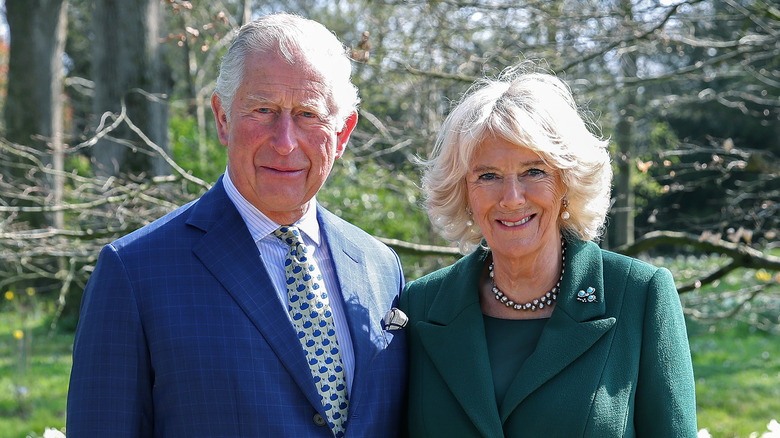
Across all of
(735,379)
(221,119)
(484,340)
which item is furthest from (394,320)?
(735,379)

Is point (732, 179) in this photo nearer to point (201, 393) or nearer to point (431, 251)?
point (431, 251)

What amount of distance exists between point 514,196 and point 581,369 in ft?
1.82

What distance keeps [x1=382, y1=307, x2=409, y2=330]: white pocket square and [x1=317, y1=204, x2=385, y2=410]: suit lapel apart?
0.03m

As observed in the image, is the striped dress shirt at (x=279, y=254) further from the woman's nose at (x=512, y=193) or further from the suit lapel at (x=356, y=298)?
the woman's nose at (x=512, y=193)

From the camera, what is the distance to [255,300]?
234cm

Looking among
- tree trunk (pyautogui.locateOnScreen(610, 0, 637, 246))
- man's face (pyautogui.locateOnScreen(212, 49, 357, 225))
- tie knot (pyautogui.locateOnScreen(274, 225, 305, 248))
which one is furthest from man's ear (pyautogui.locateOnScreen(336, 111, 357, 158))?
tree trunk (pyautogui.locateOnScreen(610, 0, 637, 246))

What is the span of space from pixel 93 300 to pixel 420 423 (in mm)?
1062

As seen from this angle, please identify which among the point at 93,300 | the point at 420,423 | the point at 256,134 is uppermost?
the point at 256,134

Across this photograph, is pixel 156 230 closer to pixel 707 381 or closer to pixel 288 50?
pixel 288 50

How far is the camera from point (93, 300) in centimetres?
218

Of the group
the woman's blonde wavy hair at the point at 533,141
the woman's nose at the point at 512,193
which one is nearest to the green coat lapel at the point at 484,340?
the woman's blonde wavy hair at the point at 533,141

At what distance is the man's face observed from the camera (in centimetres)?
240

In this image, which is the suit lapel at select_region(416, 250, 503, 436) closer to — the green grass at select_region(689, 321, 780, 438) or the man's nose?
the man's nose

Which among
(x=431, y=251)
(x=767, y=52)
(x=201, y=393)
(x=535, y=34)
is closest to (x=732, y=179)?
(x=767, y=52)
